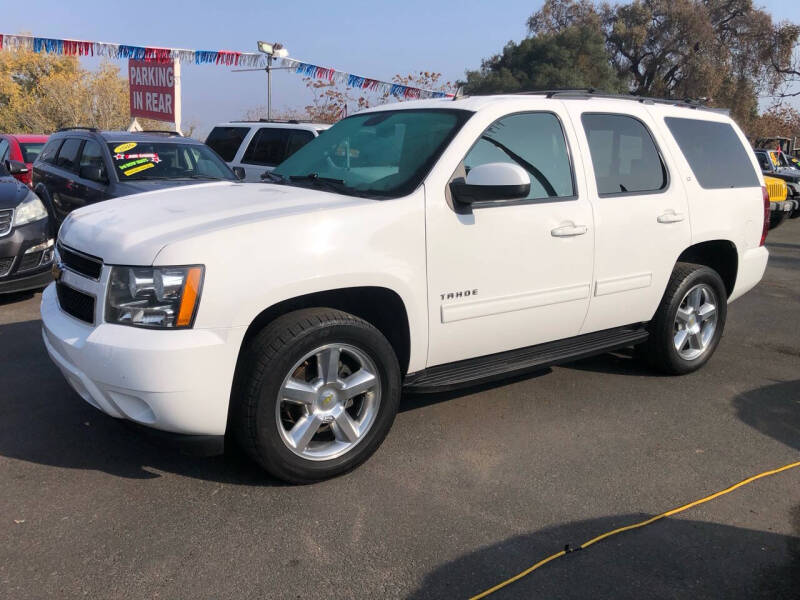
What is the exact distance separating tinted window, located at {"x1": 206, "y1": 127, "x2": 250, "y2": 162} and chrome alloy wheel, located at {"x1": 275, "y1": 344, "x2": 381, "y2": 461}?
7928 mm

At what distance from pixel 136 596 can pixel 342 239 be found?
1674 millimetres

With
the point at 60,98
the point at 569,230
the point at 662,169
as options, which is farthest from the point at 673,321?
the point at 60,98

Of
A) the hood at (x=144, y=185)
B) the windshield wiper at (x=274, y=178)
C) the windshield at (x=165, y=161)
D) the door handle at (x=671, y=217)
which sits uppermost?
the windshield at (x=165, y=161)

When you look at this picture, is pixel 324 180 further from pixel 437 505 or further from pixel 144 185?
pixel 144 185

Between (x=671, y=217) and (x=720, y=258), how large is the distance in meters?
1.02

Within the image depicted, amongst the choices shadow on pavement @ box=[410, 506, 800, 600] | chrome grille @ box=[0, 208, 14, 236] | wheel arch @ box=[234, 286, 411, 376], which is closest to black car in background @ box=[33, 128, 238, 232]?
chrome grille @ box=[0, 208, 14, 236]

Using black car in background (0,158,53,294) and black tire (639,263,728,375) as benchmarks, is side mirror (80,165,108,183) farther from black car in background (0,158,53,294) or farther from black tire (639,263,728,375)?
black tire (639,263,728,375)

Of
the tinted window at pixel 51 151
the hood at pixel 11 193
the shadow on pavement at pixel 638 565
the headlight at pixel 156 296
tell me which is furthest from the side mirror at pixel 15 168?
the shadow on pavement at pixel 638 565

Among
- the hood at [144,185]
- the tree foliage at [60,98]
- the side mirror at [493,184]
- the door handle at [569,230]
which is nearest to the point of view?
the side mirror at [493,184]

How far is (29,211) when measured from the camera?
263 inches

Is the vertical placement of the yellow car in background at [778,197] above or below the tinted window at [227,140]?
below

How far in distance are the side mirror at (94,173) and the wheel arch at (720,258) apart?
19.8 feet

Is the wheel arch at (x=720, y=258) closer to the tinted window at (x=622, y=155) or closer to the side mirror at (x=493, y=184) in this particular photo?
the tinted window at (x=622, y=155)

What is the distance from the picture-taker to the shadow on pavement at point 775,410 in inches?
164
